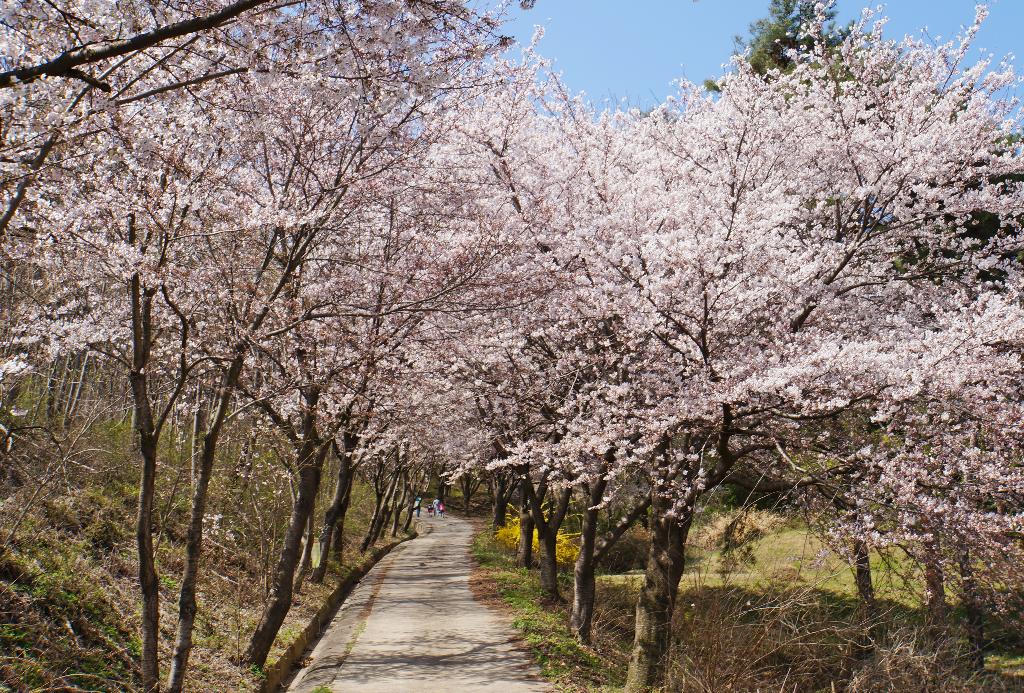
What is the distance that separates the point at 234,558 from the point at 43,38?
10.5m

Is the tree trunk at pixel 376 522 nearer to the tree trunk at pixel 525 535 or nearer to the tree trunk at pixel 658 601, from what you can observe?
the tree trunk at pixel 525 535

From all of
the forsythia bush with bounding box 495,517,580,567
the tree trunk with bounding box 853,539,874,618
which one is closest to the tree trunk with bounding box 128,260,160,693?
the tree trunk with bounding box 853,539,874,618

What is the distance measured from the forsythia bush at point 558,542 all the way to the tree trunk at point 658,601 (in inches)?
408

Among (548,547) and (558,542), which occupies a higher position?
(548,547)

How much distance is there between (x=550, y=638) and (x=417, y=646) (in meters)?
1.97

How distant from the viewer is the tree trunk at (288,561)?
8.19 m

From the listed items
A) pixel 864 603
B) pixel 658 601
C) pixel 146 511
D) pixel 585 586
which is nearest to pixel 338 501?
pixel 585 586

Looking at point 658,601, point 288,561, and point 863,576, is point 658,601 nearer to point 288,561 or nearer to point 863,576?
point 863,576

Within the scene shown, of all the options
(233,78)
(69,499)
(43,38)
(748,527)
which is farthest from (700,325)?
(748,527)

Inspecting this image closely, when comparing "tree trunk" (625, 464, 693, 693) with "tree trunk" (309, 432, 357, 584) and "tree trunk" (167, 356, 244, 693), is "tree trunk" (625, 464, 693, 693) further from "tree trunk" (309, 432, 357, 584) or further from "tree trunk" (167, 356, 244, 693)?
"tree trunk" (309, 432, 357, 584)

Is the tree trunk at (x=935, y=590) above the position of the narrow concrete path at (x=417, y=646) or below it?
above

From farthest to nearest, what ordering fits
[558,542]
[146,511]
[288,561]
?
[558,542] → [288,561] → [146,511]

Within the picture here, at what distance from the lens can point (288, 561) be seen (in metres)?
8.87

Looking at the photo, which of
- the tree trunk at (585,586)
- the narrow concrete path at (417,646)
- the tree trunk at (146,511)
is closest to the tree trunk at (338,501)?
the narrow concrete path at (417,646)
